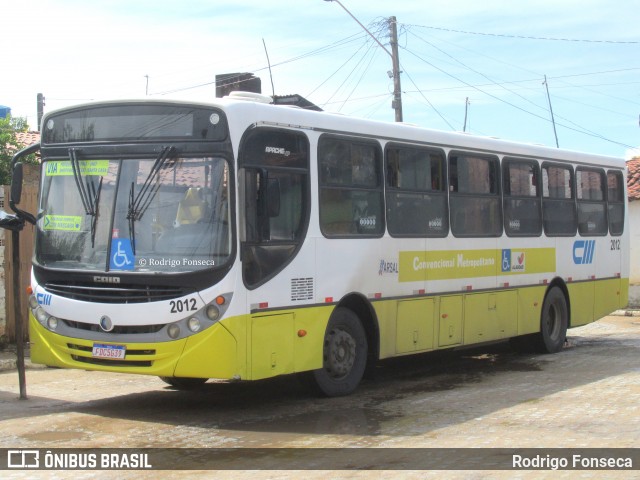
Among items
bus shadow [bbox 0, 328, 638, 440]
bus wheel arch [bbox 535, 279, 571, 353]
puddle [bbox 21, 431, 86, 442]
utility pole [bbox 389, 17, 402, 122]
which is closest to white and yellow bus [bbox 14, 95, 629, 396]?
bus shadow [bbox 0, 328, 638, 440]

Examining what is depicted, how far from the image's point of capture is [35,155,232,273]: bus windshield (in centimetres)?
928

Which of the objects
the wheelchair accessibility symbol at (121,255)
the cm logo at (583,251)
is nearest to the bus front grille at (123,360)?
the wheelchair accessibility symbol at (121,255)

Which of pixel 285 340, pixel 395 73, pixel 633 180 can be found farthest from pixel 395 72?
pixel 285 340

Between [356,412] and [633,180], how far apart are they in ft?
67.5

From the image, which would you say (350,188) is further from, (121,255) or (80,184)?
(80,184)

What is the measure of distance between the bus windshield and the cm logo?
866 centimetres

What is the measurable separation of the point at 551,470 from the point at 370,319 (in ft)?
13.8

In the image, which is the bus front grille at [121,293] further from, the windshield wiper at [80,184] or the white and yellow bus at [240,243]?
the windshield wiper at [80,184]

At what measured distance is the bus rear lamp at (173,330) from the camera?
9.20 meters

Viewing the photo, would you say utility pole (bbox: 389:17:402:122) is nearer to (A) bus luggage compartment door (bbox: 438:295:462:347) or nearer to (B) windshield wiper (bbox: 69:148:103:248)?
(A) bus luggage compartment door (bbox: 438:295:462:347)

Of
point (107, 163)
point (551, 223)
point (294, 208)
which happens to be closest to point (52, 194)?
point (107, 163)

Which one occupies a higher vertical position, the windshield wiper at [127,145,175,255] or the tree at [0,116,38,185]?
the tree at [0,116,38,185]

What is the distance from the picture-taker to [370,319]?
452 inches

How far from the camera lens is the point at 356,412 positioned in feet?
33.0
